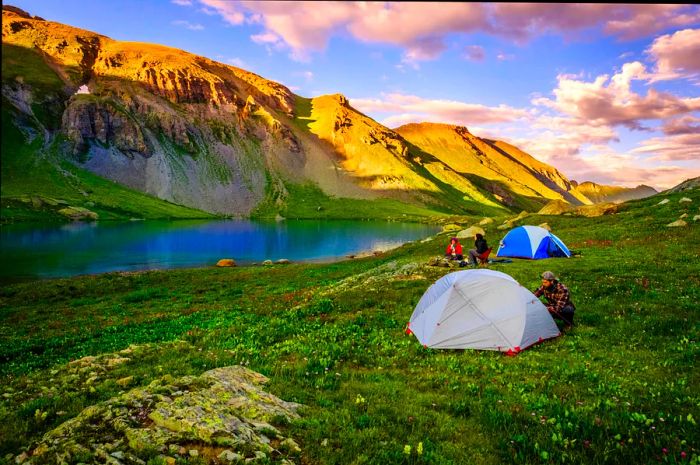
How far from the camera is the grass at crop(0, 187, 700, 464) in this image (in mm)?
9266

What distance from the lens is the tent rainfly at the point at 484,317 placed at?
54.2 ft

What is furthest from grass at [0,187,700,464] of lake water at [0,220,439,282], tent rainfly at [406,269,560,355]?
lake water at [0,220,439,282]

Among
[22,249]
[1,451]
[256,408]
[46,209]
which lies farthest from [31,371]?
[46,209]

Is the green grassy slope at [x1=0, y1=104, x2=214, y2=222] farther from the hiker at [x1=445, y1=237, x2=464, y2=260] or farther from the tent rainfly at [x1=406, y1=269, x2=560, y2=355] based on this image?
the tent rainfly at [x1=406, y1=269, x2=560, y2=355]

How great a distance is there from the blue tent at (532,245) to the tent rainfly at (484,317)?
76.9 feet

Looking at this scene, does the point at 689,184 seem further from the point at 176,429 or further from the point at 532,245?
the point at 176,429

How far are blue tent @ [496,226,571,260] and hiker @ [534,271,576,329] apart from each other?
70.4ft

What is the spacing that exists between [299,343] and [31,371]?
10703 millimetres

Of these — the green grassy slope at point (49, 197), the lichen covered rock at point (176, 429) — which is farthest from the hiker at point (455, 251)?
the green grassy slope at point (49, 197)

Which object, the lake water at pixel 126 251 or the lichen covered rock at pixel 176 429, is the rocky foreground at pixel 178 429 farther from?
the lake water at pixel 126 251

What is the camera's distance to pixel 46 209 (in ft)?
504

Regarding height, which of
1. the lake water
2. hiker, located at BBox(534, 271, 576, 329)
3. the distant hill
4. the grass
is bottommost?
the lake water

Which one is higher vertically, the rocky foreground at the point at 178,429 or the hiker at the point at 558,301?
the hiker at the point at 558,301

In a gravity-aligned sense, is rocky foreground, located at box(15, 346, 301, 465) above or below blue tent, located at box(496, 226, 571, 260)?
below
